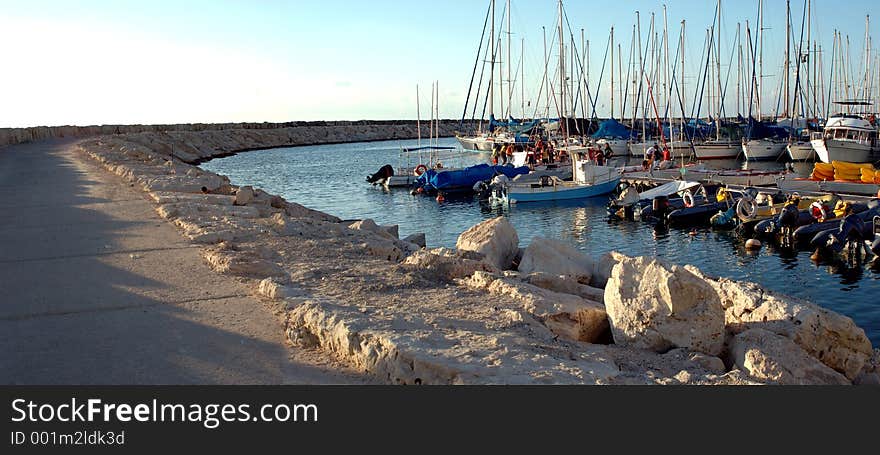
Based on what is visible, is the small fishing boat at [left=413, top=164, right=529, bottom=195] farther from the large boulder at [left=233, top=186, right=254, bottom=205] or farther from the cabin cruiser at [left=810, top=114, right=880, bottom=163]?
the large boulder at [left=233, top=186, right=254, bottom=205]

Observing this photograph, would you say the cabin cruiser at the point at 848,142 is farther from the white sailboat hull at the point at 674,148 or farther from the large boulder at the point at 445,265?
the large boulder at the point at 445,265

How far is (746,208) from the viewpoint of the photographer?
2373 centimetres

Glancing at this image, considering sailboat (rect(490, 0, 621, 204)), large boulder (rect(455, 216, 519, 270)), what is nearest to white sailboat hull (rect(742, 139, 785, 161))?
sailboat (rect(490, 0, 621, 204))

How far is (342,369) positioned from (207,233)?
6.79 m

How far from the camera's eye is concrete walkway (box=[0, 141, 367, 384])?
5781 millimetres

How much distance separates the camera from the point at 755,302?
773 cm

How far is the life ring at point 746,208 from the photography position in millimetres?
23328

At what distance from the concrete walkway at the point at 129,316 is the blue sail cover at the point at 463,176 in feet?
82.7

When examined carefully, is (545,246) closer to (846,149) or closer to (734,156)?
(846,149)

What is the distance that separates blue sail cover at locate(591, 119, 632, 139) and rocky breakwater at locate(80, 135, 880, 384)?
49460 mm

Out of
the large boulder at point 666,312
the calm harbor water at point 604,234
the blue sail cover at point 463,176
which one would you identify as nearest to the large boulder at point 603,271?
the large boulder at point 666,312

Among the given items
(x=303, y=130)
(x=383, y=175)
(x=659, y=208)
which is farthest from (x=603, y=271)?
(x=303, y=130)

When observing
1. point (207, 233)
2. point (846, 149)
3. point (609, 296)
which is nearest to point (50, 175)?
point (207, 233)
